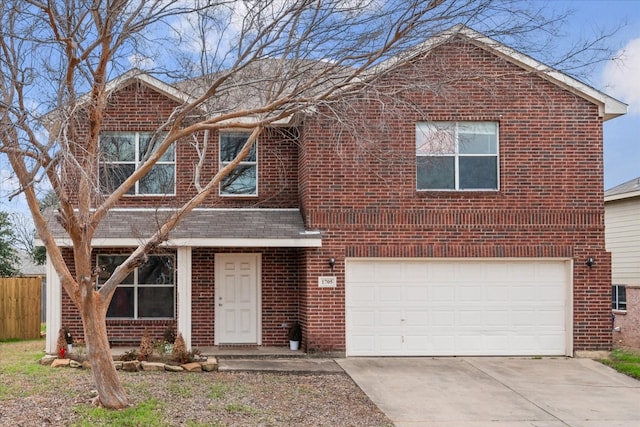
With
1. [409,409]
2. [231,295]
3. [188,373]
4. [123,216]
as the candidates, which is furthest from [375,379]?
[123,216]

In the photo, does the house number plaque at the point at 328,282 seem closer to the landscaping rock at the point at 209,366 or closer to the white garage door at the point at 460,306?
the white garage door at the point at 460,306

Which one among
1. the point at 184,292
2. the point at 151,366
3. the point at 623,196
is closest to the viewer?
the point at 151,366

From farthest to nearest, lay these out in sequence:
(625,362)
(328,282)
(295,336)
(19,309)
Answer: (19,309), (295,336), (328,282), (625,362)

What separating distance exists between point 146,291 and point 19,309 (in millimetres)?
5607

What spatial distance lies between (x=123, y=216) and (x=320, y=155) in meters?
4.48

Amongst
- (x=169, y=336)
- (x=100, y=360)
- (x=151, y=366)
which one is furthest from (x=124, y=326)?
(x=100, y=360)

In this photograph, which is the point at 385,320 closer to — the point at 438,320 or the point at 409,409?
the point at 438,320

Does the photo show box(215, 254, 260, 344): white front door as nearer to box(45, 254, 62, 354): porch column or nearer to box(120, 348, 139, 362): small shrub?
box(120, 348, 139, 362): small shrub

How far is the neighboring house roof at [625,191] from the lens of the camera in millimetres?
20062

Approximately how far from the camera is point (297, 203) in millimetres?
16578

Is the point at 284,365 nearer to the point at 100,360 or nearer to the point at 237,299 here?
the point at 237,299

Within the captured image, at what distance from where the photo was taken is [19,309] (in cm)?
1978

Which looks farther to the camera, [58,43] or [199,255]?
[199,255]

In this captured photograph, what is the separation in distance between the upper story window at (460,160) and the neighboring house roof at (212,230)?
273 centimetres
